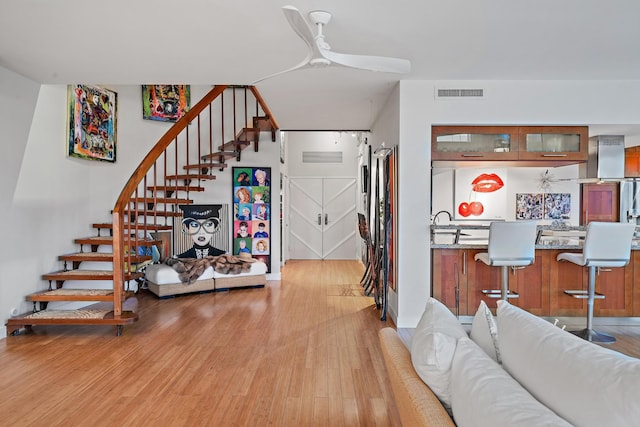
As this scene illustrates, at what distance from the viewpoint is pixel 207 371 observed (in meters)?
3.29

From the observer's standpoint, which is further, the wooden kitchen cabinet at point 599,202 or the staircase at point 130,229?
the wooden kitchen cabinet at point 599,202

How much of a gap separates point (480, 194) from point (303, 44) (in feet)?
14.0

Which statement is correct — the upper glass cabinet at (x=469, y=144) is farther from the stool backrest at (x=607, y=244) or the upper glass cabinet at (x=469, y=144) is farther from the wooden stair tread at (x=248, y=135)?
the wooden stair tread at (x=248, y=135)

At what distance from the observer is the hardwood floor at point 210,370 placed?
2.60 meters

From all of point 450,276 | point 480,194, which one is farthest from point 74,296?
point 480,194

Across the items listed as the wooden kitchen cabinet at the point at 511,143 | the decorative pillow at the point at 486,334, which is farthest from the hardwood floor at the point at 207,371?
the wooden kitchen cabinet at the point at 511,143

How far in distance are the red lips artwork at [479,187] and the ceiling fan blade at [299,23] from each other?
4490 millimetres

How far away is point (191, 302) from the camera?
19.1ft

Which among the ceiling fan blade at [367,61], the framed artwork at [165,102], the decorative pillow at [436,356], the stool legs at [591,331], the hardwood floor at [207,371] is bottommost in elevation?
the hardwood floor at [207,371]

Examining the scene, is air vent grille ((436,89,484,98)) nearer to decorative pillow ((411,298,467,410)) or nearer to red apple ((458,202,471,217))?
red apple ((458,202,471,217))

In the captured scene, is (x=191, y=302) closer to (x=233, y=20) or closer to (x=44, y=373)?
(x=44, y=373)

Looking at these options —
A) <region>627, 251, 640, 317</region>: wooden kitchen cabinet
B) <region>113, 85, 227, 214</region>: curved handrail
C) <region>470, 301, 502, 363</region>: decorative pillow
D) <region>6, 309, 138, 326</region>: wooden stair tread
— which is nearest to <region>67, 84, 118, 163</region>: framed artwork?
<region>113, 85, 227, 214</region>: curved handrail

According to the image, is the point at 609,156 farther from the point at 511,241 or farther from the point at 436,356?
the point at 436,356

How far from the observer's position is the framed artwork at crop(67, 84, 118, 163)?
17.2 ft
